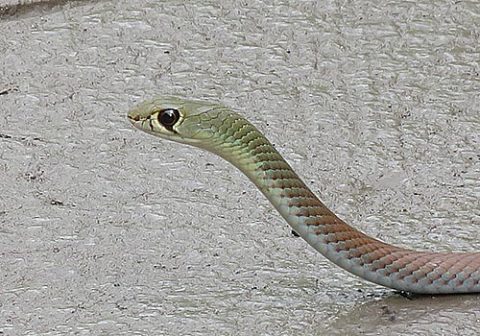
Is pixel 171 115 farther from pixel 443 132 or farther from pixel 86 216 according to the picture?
pixel 443 132

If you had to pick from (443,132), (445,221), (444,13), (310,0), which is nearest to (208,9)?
(310,0)

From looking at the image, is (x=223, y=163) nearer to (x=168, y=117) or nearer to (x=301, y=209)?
(x=168, y=117)

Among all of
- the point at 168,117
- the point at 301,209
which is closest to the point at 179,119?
the point at 168,117

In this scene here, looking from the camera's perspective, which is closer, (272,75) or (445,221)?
(445,221)

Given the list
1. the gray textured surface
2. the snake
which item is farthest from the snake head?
the gray textured surface

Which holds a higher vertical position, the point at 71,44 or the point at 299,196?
the point at 71,44

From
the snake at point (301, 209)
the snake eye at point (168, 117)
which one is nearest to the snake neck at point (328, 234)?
the snake at point (301, 209)

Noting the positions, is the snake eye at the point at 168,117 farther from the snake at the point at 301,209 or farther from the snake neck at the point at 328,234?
the snake neck at the point at 328,234
